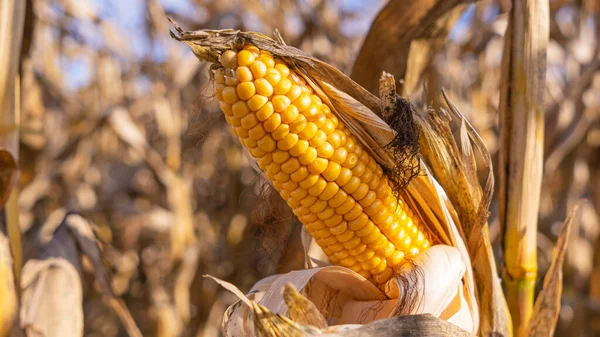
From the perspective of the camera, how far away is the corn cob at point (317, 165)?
918mm

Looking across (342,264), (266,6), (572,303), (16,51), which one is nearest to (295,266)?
(342,264)

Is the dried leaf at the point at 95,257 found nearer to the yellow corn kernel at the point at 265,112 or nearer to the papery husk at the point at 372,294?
the papery husk at the point at 372,294

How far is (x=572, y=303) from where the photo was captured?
318 centimetres

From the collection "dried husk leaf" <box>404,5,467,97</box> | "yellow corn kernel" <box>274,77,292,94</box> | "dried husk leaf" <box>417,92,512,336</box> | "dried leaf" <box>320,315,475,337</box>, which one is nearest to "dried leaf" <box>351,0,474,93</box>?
"dried husk leaf" <box>404,5,467,97</box>

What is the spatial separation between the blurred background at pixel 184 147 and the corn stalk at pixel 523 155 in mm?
923

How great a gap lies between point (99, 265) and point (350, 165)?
1.14 metres

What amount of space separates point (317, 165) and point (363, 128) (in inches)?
5.9

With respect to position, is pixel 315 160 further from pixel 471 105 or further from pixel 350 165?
pixel 471 105

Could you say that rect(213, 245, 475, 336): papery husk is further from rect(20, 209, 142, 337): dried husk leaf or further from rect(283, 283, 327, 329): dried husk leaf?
rect(20, 209, 142, 337): dried husk leaf

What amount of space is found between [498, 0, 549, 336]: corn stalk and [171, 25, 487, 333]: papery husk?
0.64 feet

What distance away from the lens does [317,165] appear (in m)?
0.97

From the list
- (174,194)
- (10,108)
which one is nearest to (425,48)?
(10,108)

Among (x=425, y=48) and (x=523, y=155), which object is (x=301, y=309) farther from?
(x=425, y=48)

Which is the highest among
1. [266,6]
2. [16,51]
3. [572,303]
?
[266,6]
